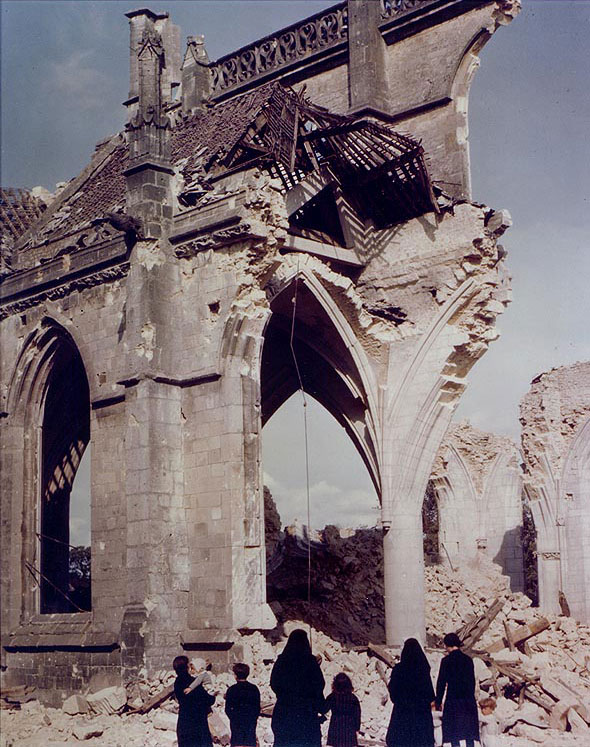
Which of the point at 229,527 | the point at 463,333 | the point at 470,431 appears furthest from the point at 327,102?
the point at 470,431

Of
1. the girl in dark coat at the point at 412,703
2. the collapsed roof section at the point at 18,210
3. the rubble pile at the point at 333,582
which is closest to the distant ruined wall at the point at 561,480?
the rubble pile at the point at 333,582

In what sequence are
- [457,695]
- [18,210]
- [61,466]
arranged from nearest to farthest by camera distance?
[457,695] → [18,210] → [61,466]

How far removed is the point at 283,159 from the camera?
1462 centimetres

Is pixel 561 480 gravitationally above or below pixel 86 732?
above

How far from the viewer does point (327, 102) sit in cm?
1773

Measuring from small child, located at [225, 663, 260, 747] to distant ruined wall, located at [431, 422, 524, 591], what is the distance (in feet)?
68.1

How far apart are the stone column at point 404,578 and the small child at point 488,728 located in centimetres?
307

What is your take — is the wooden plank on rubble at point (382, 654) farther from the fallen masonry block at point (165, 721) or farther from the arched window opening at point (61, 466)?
the arched window opening at point (61, 466)

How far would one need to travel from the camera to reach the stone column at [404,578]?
51.5 ft

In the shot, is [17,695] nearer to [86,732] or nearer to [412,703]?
[86,732]

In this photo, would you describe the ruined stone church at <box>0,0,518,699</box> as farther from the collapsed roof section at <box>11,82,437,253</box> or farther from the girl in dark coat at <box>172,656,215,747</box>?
the girl in dark coat at <box>172,656,215,747</box>

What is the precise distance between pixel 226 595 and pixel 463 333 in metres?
5.28

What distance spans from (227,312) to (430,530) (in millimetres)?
19172

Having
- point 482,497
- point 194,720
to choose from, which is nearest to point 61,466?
point 194,720
